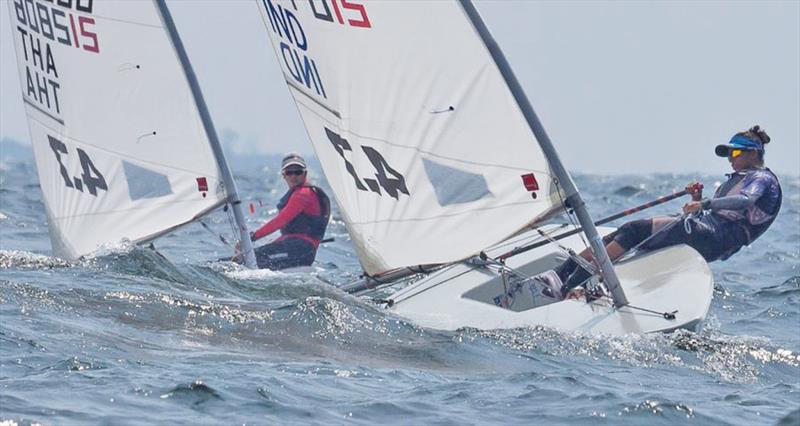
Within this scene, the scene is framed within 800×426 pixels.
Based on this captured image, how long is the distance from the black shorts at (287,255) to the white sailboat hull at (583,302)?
237 centimetres

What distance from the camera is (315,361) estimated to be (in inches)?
309

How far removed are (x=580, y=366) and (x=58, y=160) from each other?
6738 mm

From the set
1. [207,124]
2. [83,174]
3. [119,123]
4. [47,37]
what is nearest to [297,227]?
[207,124]

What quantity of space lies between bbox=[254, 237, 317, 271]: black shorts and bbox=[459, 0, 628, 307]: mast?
398cm

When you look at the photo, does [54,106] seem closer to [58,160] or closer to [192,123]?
[58,160]

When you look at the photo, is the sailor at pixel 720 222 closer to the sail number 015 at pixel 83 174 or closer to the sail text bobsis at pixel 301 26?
the sail text bobsis at pixel 301 26

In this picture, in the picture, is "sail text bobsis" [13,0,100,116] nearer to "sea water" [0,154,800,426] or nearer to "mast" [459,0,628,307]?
"sea water" [0,154,800,426]

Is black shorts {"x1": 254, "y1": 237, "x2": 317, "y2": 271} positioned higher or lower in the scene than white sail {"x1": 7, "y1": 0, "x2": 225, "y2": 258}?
lower

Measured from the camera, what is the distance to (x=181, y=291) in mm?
10102

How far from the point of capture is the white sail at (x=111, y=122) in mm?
12289

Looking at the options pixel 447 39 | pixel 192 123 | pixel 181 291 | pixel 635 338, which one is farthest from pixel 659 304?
pixel 192 123

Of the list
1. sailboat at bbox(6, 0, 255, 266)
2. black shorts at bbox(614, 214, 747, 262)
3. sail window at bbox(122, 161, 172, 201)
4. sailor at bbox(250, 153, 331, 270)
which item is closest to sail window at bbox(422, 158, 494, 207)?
black shorts at bbox(614, 214, 747, 262)

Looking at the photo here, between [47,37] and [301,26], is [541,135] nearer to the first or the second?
[301,26]

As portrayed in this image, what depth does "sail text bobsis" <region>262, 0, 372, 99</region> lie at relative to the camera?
966 cm
